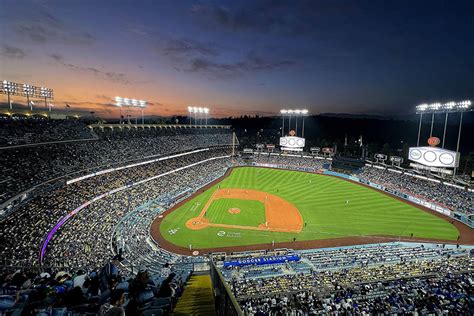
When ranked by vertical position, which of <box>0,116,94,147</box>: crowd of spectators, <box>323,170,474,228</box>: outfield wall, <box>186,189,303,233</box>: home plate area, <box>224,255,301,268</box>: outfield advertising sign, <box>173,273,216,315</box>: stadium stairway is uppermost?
<box>0,116,94,147</box>: crowd of spectators

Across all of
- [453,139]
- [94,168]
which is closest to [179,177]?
[94,168]

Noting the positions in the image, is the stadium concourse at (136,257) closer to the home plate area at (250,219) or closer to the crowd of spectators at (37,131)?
the crowd of spectators at (37,131)

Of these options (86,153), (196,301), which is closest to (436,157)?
(196,301)

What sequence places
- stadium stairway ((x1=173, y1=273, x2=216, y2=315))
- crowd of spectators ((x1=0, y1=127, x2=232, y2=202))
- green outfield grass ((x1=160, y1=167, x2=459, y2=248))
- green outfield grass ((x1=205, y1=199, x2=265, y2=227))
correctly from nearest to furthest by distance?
stadium stairway ((x1=173, y1=273, x2=216, y2=315)), crowd of spectators ((x1=0, y1=127, x2=232, y2=202)), green outfield grass ((x1=160, y1=167, x2=459, y2=248)), green outfield grass ((x1=205, y1=199, x2=265, y2=227))

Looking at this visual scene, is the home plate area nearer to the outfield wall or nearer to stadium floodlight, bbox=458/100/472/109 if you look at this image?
the outfield wall

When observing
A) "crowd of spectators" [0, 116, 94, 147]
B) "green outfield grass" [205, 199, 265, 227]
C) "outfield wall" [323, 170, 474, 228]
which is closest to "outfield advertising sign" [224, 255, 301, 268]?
"green outfield grass" [205, 199, 265, 227]

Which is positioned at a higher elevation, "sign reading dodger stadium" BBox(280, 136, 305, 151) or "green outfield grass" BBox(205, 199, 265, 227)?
"sign reading dodger stadium" BBox(280, 136, 305, 151)

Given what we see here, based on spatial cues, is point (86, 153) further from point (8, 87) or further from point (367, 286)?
point (367, 286)

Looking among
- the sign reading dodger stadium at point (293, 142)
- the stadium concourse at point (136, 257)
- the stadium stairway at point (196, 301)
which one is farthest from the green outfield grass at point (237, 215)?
the sign reading dodger stadium at point (293, 142)
